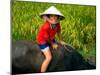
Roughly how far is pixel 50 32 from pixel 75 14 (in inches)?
15.3

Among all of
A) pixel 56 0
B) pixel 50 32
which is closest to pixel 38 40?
pixel 50 32

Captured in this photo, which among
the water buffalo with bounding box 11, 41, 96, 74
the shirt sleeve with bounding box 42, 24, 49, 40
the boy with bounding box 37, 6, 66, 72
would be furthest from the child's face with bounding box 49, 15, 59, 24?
the water buffalo with bounding box 11, 41, 96, 74

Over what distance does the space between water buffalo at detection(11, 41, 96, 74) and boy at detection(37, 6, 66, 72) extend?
0.05 m

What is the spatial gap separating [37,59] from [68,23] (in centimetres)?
57

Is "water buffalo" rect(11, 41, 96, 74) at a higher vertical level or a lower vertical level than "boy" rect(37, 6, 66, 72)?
lower

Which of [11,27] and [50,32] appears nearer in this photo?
[11,27]

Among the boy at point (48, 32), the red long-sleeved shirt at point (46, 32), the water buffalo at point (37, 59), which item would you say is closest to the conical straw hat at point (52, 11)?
the boy at point (48, 32)

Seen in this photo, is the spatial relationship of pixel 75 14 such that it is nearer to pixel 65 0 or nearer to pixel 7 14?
pixel 65 0

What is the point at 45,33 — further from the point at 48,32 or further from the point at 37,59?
the point at 37,59

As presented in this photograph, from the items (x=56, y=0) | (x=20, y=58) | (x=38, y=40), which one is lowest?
(x=20, y=58)

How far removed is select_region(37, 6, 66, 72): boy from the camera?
8.04 ft

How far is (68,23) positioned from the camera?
8.41ft

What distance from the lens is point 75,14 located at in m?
2.60

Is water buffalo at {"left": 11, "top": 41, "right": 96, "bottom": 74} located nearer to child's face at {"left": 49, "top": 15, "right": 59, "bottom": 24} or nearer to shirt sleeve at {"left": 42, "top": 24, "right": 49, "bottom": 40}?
shirt sleeve at {"left": 42, "top": 24, "right": 49, "bottom": 40}
